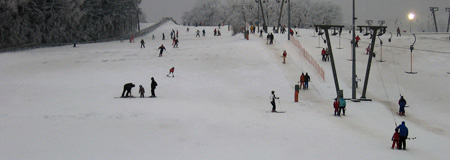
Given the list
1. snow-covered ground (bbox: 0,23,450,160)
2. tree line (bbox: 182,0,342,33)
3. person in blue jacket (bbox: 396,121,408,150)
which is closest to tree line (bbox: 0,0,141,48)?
snow-covered ground (bbox: 0,23,450,160)

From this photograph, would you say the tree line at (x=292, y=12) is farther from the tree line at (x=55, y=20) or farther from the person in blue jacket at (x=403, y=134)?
the person in blue jacket at (x=403, y=134)

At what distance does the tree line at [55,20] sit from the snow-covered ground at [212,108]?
12.8m

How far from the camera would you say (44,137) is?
1736 centimetres

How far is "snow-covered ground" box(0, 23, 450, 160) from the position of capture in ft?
54.8

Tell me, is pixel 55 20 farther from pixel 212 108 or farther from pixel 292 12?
pixel 292 12

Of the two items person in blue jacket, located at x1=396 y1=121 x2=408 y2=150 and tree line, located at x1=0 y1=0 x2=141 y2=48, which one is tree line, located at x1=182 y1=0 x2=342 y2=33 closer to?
tree line, located at x1=0 y1=0 x2=141 y2=48

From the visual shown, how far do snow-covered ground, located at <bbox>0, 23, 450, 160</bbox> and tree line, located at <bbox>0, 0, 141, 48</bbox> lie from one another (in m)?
12.8

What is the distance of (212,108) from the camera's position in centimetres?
2436

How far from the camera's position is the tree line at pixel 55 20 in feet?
192

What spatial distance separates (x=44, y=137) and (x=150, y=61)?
24.7 meters

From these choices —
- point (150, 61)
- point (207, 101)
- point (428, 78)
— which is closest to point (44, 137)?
point (207, 101)

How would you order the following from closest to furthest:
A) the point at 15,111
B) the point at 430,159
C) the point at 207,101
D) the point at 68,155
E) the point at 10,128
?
1. the point at 68,155
2. the point at 430,159
3. the point at 10,128
4. the point at 15,111
5. the point at 207,101

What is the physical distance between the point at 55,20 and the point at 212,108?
162 feet

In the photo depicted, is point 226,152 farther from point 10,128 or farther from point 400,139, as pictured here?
point 10,128
